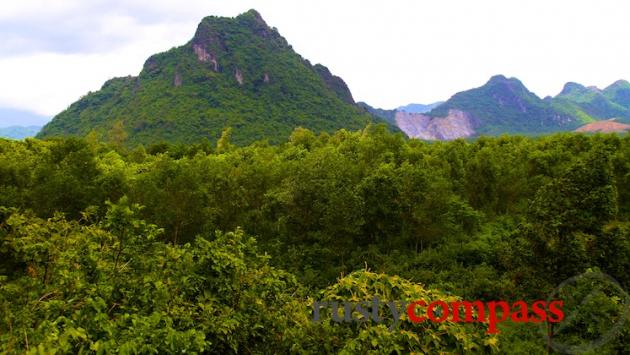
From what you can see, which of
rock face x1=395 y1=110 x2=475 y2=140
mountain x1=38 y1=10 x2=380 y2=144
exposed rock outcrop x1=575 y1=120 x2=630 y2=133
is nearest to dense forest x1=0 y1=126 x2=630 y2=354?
mountain x1=38 y1=10 x2=380 y2=144

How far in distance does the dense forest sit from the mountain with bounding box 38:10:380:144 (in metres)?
47.7

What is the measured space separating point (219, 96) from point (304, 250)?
3069 inches

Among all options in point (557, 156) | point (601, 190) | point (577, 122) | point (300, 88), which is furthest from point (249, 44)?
point (577, 122)

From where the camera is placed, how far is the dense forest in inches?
168

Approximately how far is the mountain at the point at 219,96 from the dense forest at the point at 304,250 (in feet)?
156

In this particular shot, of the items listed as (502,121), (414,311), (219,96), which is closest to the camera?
(414,311)

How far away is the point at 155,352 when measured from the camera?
374cm

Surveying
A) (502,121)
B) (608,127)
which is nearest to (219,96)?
(608,127)

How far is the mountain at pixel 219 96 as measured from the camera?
253ft

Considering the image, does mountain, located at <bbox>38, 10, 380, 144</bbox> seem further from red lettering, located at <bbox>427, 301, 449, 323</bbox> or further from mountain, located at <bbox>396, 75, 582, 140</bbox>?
mountain, located at <bbox>396, 75, 582, 140</bbox>

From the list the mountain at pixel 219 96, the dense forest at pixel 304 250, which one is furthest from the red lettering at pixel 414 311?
the mountain at pixel 219 96

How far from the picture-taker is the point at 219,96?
90500 millimetres

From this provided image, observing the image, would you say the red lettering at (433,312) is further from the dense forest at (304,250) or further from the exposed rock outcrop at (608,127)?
the exposed rock outcrop at (608,127)

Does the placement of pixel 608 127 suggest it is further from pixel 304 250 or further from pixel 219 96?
pixel 304 250
